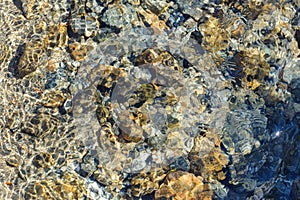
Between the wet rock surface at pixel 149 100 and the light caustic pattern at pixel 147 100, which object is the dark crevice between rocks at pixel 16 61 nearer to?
the wet rock surface at pixel 149 100

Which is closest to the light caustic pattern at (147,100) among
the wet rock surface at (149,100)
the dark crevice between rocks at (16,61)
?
the wet rock surface at (149,100)

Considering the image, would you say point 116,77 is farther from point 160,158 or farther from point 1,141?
point 1,141

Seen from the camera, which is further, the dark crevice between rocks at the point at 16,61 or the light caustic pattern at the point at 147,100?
the dark crevice between rocks at the point at 16,61

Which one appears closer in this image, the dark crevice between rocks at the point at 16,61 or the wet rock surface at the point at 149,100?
the wet rock surface at the point at 149,100

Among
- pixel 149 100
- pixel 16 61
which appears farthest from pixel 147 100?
pixel 16 61

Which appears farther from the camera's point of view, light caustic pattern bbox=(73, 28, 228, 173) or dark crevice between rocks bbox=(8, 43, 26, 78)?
dark crevice between rocks bbox=(8, 43, 26, 78)

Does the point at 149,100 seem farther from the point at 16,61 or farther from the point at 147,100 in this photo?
the point at 16,61

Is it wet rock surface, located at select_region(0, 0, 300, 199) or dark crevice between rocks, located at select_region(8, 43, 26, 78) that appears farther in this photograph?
dark crevice between rocks, located at select_region(8, 43, 26, 78)

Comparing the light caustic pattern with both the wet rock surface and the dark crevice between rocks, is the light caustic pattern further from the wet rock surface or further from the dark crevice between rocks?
the dark crevice between rocks

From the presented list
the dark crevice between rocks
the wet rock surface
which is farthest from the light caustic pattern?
the dark crevice between rocks
